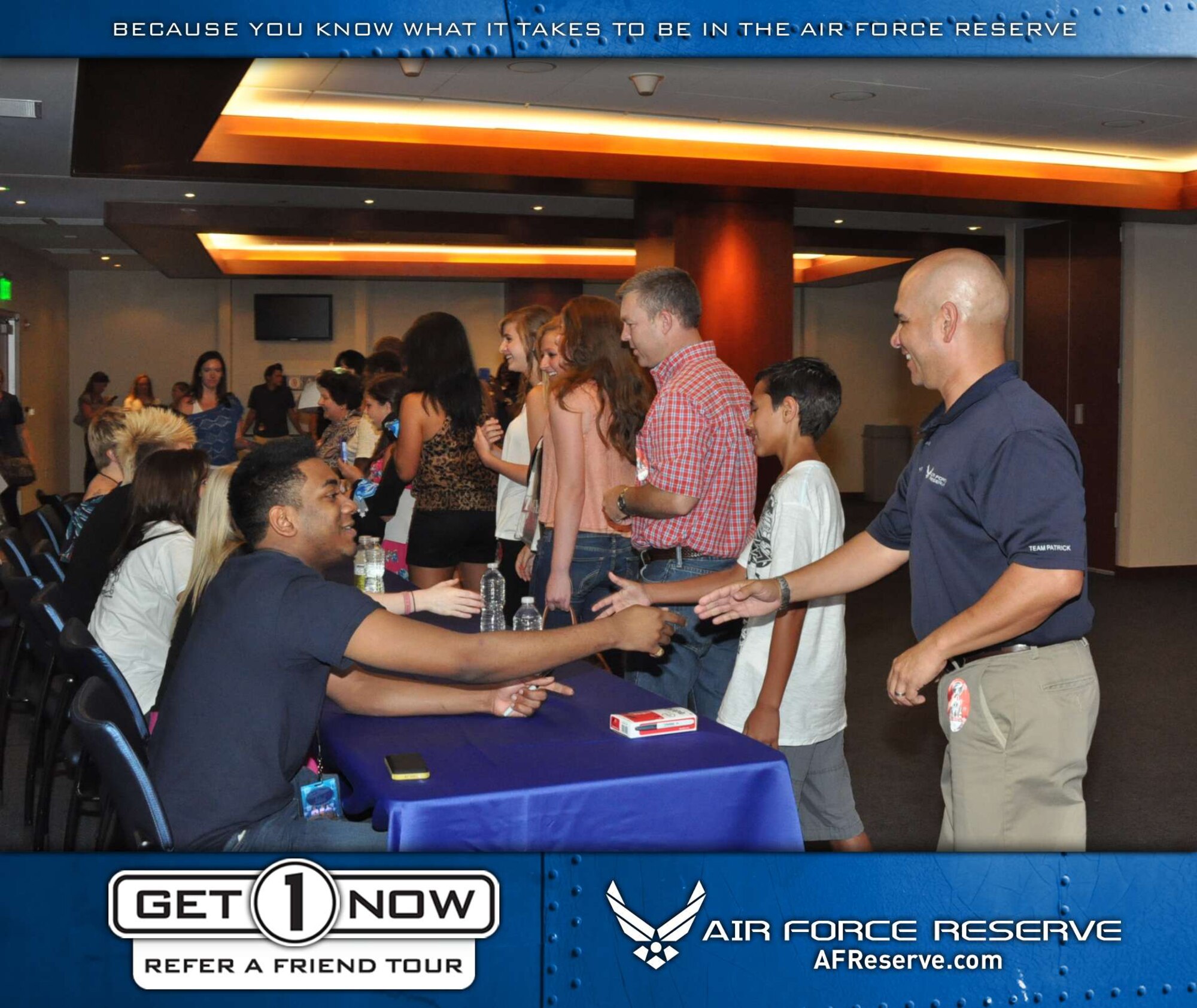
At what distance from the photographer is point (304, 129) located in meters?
7.11

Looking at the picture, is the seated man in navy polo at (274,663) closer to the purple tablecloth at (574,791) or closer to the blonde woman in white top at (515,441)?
the purple tablecloth at (574,791)

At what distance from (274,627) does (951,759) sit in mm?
1231

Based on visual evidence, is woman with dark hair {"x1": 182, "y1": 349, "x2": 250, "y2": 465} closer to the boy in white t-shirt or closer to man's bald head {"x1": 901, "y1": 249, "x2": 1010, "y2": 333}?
the boy in white t-shirt

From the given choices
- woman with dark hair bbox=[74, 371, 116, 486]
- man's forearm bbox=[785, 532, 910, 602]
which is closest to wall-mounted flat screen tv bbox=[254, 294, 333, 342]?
woman with dark hair bbox=[74, 371, 116, 486]

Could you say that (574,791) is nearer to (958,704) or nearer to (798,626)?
(958,704)

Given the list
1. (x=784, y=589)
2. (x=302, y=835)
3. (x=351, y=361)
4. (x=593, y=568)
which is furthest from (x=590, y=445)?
(x=351, y=361)

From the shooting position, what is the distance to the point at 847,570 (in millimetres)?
2568

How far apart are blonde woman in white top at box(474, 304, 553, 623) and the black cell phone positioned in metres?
2.26

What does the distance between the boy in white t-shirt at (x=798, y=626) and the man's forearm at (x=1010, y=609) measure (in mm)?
789

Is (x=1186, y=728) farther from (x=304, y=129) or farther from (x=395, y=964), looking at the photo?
(x=304, y=129)

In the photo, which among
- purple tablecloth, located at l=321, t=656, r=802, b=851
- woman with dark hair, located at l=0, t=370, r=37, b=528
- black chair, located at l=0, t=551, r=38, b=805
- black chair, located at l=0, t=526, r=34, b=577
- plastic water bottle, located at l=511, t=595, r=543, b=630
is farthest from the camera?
woman with dark hair, located at l=0, t=370, r=37, b=528

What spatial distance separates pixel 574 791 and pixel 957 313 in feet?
3.46

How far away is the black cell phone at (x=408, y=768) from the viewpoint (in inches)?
79.7

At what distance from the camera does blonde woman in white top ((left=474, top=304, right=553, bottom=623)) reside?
4.39 metres
